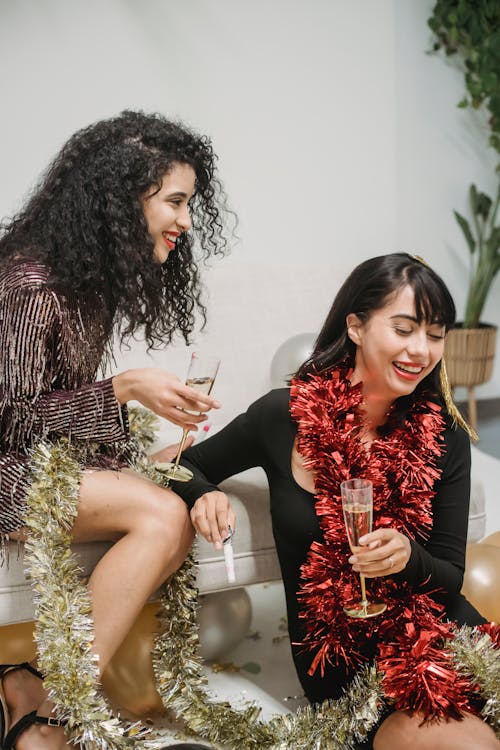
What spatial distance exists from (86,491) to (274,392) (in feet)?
1.62

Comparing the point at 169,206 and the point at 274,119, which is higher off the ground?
the point at 274,119

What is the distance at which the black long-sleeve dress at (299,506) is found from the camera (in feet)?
5.98

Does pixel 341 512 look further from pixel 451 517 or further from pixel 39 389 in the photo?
pixel 39 389

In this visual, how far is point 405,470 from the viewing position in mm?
1817

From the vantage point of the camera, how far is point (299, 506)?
1.86 m

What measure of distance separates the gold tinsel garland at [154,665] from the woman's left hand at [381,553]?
250mm

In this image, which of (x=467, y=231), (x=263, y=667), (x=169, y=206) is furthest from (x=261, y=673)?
(x=467, y=231)

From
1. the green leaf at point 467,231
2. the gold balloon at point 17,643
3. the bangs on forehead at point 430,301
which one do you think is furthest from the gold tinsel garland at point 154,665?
the green leaf at point 467,231

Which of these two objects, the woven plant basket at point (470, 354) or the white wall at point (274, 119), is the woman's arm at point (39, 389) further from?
the woven plant basket at point (470, 354)

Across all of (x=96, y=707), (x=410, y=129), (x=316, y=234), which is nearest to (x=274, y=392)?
(x=96, y=707)

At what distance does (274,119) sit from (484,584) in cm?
280

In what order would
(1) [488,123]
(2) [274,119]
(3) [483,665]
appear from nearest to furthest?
1. (3) [483,665]
2. (2) [274,119]
3. (1) [488,123]

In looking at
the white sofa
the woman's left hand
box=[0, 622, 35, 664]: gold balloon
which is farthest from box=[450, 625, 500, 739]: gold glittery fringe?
box=[0, 622, 35, 664]: gold balloon

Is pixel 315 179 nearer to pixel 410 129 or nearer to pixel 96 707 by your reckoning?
pixel 410 129
